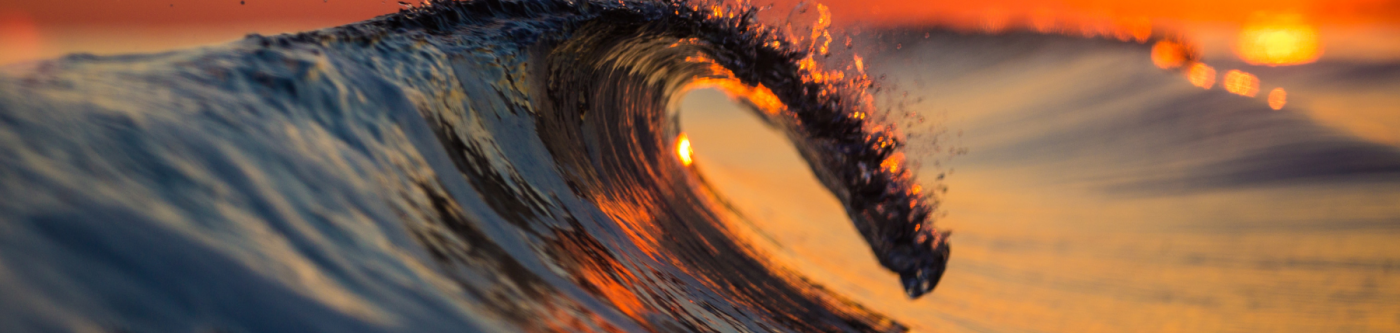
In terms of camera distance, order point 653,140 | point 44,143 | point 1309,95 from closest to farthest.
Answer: point 44,143, point 653,140, point 1309,95

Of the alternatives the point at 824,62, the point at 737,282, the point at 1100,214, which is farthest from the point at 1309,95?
the point at 737,282

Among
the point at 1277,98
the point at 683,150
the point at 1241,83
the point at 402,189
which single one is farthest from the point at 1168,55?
the point at 402,189

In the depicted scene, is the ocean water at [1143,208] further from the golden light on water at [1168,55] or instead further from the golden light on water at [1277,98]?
the golden light on water at [1168,55]

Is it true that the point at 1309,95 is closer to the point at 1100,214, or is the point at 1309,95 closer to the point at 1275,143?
the point at 1275,143

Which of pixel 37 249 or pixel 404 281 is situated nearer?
pixel 37 249

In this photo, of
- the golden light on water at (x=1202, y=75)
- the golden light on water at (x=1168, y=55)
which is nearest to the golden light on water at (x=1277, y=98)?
the golden light on water at (x=1202, y=75)

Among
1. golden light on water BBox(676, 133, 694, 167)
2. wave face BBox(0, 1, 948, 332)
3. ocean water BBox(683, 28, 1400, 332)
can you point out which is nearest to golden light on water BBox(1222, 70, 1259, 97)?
ocean water BBox(683, 28, 1400, 332)

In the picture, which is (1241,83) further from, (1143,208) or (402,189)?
(402,189)
